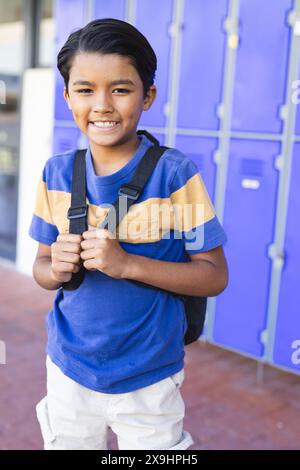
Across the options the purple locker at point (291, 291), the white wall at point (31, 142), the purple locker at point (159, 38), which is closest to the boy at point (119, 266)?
the purple locker at point (291, 291)

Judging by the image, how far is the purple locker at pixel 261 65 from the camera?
9.68 feet

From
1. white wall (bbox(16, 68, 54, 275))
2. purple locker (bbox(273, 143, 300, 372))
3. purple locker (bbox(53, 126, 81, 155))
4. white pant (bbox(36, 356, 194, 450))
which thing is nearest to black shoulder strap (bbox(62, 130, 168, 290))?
white pant (bbox(36, 356, 194, 450))

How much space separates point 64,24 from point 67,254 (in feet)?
12.3

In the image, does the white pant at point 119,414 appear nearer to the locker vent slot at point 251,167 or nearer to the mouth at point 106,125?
the mouth at point 106,125

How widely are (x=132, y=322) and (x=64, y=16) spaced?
12.5ft

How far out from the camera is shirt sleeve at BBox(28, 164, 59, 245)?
1176mm

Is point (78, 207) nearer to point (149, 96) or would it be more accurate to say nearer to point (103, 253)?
point (103, 253)

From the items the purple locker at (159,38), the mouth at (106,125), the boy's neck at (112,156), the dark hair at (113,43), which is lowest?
the boy's neck at (112,156)

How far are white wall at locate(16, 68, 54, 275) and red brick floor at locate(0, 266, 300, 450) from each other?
139cm

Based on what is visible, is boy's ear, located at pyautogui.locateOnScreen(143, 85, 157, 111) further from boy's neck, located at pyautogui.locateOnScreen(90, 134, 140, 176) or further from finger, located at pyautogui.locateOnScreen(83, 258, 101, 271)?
finger, located at pyautogui.locateOnScreen(83, 258, 101, 271)

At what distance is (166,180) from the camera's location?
1077mm

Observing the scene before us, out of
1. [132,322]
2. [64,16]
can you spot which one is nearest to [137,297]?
[132,322]

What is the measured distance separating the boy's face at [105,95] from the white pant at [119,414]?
0.50 meters
